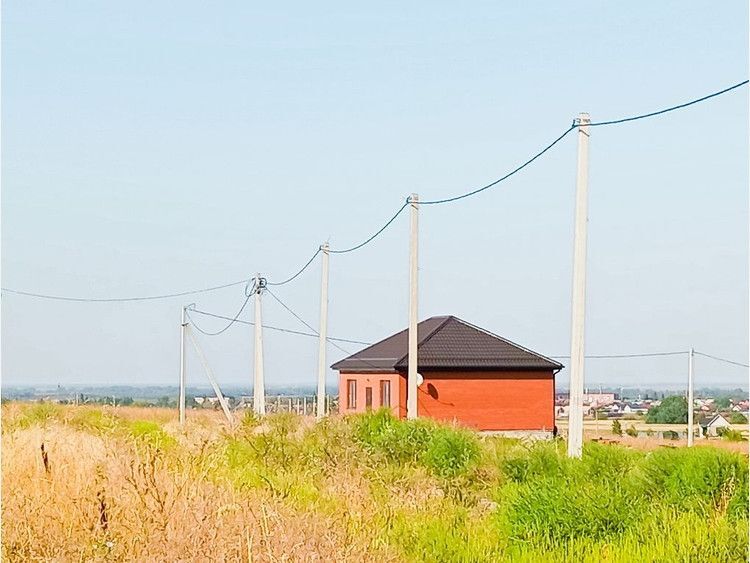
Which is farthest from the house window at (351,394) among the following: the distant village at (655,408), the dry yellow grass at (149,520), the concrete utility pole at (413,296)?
the dry yellow grass at (149,520)

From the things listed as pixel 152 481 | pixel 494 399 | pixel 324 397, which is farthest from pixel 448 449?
pixel 494 399

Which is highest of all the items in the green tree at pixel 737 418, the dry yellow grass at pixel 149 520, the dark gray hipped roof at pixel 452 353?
the dark gray hipped roof at pixel 452 353

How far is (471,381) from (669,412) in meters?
21.5

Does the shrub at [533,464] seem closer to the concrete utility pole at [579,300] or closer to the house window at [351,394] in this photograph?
the concrete utility pole at [579,300]

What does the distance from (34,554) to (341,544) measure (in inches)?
→ 92.6

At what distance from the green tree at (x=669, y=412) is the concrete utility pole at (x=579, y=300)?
3837cm

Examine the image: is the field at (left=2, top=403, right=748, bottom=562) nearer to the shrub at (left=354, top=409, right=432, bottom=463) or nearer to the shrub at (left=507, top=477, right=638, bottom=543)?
the shrub at (left=507, top=477, right=638, bottom=543)

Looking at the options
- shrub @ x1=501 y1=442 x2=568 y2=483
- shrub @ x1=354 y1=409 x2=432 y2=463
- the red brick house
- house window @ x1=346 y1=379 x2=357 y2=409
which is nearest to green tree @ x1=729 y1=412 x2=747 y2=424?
the red brick house

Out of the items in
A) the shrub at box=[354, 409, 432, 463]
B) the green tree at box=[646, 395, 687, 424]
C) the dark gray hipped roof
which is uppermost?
the dark gray hipped roof

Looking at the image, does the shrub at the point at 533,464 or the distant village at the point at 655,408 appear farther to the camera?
the distant village at the point at 655,408

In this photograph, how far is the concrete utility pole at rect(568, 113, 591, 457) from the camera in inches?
574

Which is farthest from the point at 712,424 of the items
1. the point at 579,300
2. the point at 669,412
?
the point at 579,300

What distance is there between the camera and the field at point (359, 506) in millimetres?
Answer: 8656

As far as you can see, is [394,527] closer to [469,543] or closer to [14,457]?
[469,543]
